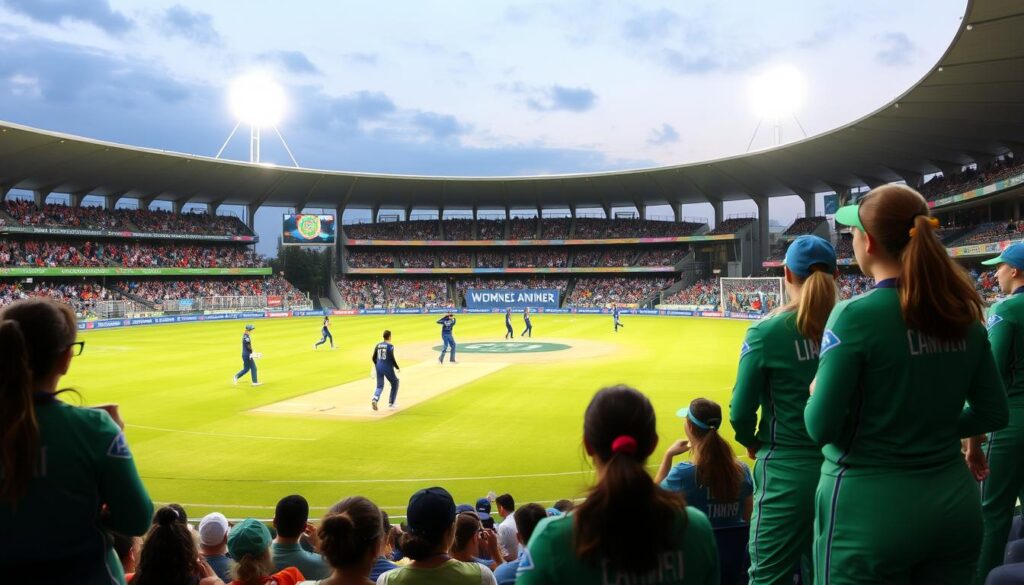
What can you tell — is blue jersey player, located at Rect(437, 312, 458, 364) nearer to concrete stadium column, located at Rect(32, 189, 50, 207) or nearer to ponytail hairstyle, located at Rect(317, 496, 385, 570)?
ponytail hairstyle, located at Rect(317, 496, 385, 570)

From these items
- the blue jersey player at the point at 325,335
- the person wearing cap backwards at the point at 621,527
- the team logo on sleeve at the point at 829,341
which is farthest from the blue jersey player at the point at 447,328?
the person wearing cap backwards at the point at 621,527

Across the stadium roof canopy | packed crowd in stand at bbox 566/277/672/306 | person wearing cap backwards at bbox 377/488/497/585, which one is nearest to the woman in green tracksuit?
Result: person wearing cap backwards at bbox 377/488/497/585

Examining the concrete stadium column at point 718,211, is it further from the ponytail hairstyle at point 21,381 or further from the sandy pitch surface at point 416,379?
the ponytail hairstyle at point 21,381

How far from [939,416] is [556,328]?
42.4 m

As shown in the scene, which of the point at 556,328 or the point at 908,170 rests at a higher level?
the point at 908,170

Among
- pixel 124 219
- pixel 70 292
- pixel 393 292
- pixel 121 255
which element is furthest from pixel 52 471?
pixel 393 292

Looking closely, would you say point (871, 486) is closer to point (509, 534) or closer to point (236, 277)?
point (509, 534)

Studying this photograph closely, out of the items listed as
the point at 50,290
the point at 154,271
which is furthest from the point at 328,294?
the point at 50,290

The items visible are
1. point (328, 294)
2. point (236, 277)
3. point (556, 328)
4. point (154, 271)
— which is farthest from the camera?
point (328, 294)

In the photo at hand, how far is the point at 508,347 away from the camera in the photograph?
32875 millimetres

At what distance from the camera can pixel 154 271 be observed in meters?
61.8

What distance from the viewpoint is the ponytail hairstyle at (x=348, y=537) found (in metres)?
3.85

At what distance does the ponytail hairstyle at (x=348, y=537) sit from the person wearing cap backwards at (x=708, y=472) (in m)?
1.87

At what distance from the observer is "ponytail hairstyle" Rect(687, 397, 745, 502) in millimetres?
4426
